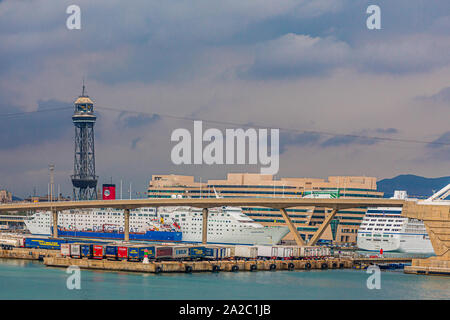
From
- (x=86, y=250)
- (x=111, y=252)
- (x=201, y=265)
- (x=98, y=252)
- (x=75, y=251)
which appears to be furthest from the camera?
(x=75, y=251)

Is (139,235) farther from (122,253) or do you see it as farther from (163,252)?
(163,252)

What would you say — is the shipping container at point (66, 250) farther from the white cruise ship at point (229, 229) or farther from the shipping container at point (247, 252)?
the white cruise ship at point (229, 229)

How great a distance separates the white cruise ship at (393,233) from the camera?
109m

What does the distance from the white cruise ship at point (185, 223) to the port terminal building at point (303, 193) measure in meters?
4.04

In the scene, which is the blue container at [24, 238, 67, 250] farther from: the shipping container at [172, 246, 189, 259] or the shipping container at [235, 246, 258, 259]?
the shipping container at [235, 246, 258, 259]

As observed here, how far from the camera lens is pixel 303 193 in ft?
447

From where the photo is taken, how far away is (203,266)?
77375 millimetres

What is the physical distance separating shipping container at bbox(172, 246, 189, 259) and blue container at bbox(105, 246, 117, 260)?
5378 millimetres

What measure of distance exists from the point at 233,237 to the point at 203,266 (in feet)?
126

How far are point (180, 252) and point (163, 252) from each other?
7.68 feet

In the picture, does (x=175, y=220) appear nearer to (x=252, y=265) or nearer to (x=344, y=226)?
(x=344, y=226)

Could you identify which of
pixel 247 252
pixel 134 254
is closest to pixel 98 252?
pixel 134 254

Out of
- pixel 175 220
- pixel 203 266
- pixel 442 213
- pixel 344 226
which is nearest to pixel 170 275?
pixel 203 266

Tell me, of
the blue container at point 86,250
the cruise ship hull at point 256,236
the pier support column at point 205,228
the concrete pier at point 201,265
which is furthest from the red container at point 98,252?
the cruise ship hull at point 256,236
